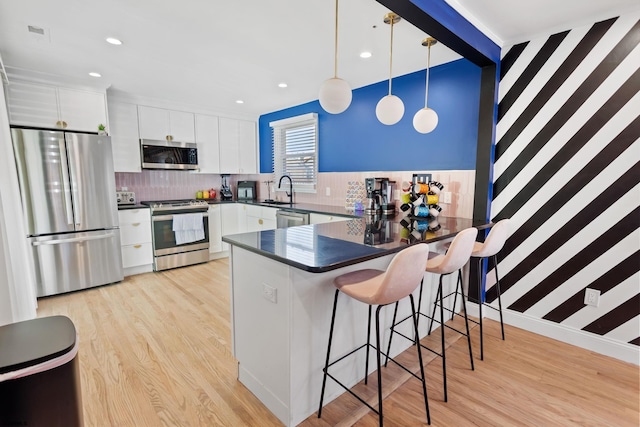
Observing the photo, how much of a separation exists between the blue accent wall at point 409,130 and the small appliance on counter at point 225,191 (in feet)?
6.38

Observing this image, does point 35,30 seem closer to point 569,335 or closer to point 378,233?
point 378,233

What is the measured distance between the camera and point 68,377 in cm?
82

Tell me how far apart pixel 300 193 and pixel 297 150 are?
0.67 metres

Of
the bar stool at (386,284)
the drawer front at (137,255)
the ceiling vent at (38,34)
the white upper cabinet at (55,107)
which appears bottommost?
the drawer front at (137,255)

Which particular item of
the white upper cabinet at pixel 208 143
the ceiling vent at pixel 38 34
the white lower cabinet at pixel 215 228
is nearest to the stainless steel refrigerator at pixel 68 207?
the ceiling vent at pixel 38 34

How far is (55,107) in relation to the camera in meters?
3.23

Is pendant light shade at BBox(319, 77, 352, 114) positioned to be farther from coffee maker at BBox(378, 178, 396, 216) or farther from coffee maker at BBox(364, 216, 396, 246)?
coffee maker at BBox(378, 178, 396, 216)

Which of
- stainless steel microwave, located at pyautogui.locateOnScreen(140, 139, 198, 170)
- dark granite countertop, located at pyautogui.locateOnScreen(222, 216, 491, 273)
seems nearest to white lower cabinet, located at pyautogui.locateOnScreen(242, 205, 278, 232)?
stainless steel microwave, located at pyautogui.locateOnScreen(140, 139, 198, 170)

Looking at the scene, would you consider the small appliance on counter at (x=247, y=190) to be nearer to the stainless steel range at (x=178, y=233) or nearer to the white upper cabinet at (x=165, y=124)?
the stainless steel range at (x=178, y=233)

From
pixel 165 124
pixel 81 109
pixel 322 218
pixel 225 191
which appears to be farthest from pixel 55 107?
pixel 322 218

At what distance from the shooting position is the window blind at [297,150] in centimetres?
431

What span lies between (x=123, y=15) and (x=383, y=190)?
266 centimetres

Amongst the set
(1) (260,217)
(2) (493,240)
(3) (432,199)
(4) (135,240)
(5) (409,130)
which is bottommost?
(4) (135,240)

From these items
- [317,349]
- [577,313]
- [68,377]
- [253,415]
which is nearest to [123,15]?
[68,377]
